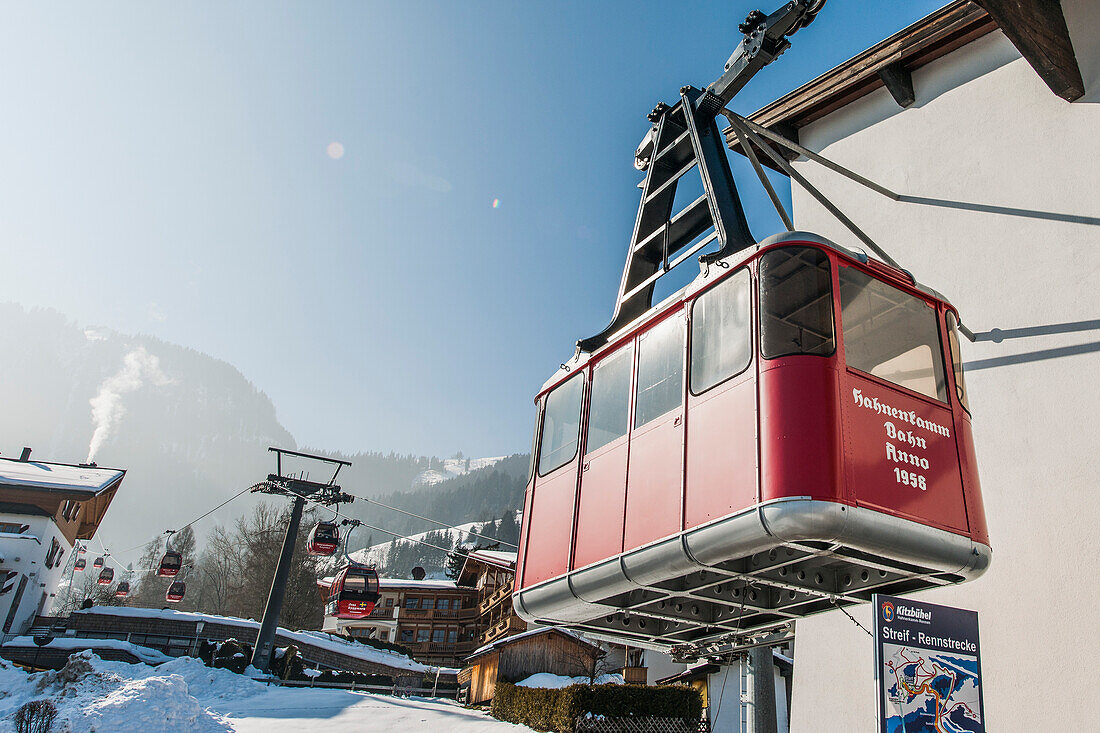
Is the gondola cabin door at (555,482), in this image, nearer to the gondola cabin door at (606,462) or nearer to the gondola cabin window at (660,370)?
the gondola cabin door at (606,462)

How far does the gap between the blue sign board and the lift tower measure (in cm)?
2172

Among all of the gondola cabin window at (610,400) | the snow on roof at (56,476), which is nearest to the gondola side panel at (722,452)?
the gondola cabin window at (610,400)

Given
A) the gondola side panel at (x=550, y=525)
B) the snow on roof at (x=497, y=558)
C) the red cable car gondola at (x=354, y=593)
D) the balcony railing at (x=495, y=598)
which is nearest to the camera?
the gondola side panel at (x=550, y=525)

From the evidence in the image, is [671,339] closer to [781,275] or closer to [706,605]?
[781,275]

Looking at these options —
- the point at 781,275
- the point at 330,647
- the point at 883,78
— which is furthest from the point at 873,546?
the point at 330,647

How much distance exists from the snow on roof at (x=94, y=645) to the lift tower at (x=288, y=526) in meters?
5.44

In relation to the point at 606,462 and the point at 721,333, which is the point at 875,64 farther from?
the point at 606,462

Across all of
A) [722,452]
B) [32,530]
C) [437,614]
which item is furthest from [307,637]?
[722,452]

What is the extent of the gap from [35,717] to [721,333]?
11334 mm

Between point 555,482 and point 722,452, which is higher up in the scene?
point 555,482

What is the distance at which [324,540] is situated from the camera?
23.9 m

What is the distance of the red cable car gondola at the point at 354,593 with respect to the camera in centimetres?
2244

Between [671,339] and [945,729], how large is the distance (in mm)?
3441

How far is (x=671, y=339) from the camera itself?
611 cm
